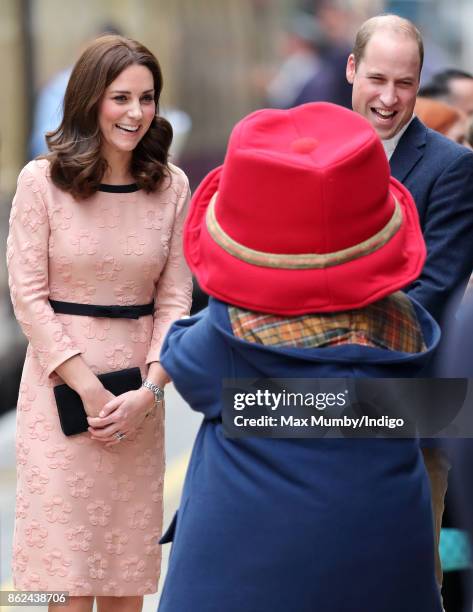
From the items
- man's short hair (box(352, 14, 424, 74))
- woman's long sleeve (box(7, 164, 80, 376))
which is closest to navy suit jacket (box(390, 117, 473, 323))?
man's short hair (box(352, 14, 424, 74))

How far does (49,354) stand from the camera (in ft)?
10.9

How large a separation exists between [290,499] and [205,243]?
0.50m

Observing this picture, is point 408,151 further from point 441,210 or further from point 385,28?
point 385,28

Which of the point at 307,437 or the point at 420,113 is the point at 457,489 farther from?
the point at 420,113

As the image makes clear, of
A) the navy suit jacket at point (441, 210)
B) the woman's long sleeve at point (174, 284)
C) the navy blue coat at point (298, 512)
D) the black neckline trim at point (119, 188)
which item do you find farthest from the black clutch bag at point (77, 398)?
the navy blue coat at point (298, 512)

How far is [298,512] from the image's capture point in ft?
8.07

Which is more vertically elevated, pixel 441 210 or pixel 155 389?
pixel 441 210

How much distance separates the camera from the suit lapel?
3.40 meters

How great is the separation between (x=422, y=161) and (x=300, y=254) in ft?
3.45

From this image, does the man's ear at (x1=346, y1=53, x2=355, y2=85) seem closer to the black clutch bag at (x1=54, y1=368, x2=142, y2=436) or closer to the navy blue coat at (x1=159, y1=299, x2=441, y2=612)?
the black clutch bag at (x1=54, y1=368, x2=142, y2=436)

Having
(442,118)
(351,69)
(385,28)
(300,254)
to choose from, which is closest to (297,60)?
(442,118)

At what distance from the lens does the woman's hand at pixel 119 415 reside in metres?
3.37

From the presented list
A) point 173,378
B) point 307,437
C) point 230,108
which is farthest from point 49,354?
point 230,108

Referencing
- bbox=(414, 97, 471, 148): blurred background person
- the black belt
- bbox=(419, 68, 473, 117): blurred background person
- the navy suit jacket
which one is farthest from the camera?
bbox=(419, 68, 473, 117): blurred background person
